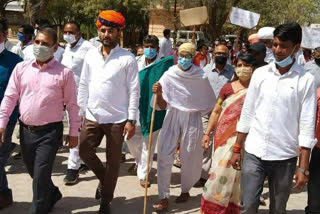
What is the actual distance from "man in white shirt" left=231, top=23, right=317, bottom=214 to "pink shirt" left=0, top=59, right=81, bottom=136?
1.74 metres

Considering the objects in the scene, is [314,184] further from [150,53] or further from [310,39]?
[310,39]

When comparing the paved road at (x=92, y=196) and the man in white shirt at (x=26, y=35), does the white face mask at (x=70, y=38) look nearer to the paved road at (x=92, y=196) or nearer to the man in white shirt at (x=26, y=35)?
the man in white shirt at (x=26, y=35)

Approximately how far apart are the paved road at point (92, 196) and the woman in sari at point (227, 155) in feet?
2.19

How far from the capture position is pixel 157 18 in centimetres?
4238

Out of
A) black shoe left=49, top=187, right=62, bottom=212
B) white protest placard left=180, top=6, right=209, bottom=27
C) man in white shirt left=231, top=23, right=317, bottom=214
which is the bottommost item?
black shoe left=49, top=187, right=62, bottom=212

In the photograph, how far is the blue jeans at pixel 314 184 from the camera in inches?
174

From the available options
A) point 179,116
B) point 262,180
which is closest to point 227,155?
point 262,180

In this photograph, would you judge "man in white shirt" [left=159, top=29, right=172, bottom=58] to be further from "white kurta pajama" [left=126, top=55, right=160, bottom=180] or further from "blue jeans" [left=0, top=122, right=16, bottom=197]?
"blue jeans" [left=0, top=122, right=16, bottom=197]

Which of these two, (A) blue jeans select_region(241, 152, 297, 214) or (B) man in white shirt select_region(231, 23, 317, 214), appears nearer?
(B) man in white shirt select_region(231, 23, 317, 214)

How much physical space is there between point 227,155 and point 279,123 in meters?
1.16

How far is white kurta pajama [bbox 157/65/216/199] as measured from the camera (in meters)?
5.31

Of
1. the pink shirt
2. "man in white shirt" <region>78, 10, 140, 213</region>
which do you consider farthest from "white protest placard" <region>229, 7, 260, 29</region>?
the pink shirt

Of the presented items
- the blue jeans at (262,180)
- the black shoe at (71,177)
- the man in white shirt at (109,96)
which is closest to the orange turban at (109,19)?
the man in white shirt at (109,96)

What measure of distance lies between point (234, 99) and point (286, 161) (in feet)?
4.03
